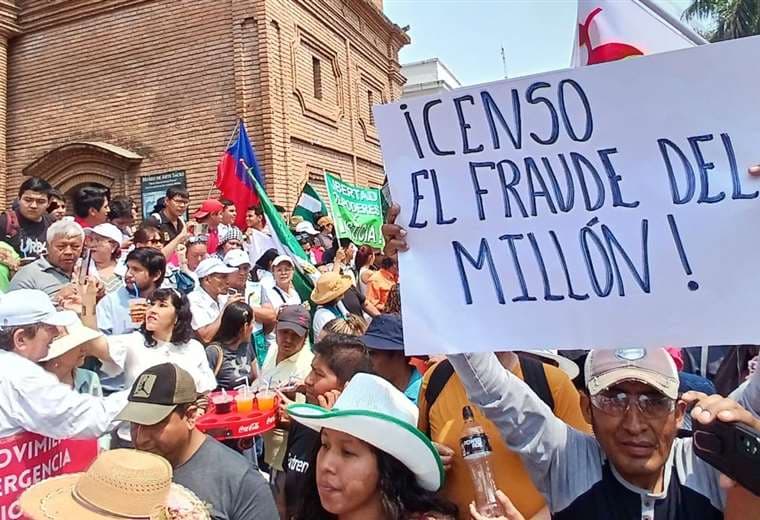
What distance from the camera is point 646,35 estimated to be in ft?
7.42

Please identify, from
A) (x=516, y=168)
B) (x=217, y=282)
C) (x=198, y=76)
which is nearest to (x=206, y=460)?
(x=516, y=168)

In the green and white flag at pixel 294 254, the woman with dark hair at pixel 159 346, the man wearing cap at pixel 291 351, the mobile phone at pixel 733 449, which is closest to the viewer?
the mobile phone at pixel 733 449

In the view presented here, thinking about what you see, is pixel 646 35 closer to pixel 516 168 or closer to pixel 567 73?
pixel 567 73

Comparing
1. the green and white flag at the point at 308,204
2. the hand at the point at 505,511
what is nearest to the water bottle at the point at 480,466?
the hand at the point at 505,511

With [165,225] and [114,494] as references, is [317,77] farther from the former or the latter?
[114,494]

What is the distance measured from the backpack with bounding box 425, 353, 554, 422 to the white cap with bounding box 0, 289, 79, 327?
173 centimetres

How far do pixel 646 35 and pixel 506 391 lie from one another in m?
1.29

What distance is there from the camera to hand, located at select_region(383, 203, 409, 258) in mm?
1990

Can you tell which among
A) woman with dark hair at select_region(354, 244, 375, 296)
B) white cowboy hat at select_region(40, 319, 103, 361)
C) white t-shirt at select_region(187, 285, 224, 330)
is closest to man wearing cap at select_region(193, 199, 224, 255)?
woman with dark hair at select_region(354, 244, 375, 296)

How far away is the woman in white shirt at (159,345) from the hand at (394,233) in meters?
1.74

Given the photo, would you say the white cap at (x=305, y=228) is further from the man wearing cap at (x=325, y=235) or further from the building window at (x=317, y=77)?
the building window at (x=317, y=77)

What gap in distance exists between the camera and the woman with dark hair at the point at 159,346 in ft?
11.5

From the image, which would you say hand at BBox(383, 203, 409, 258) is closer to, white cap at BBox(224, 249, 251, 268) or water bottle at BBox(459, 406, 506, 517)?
water bottle at BBox(459, 406, 506, 517)

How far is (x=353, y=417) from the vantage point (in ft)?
6.32
